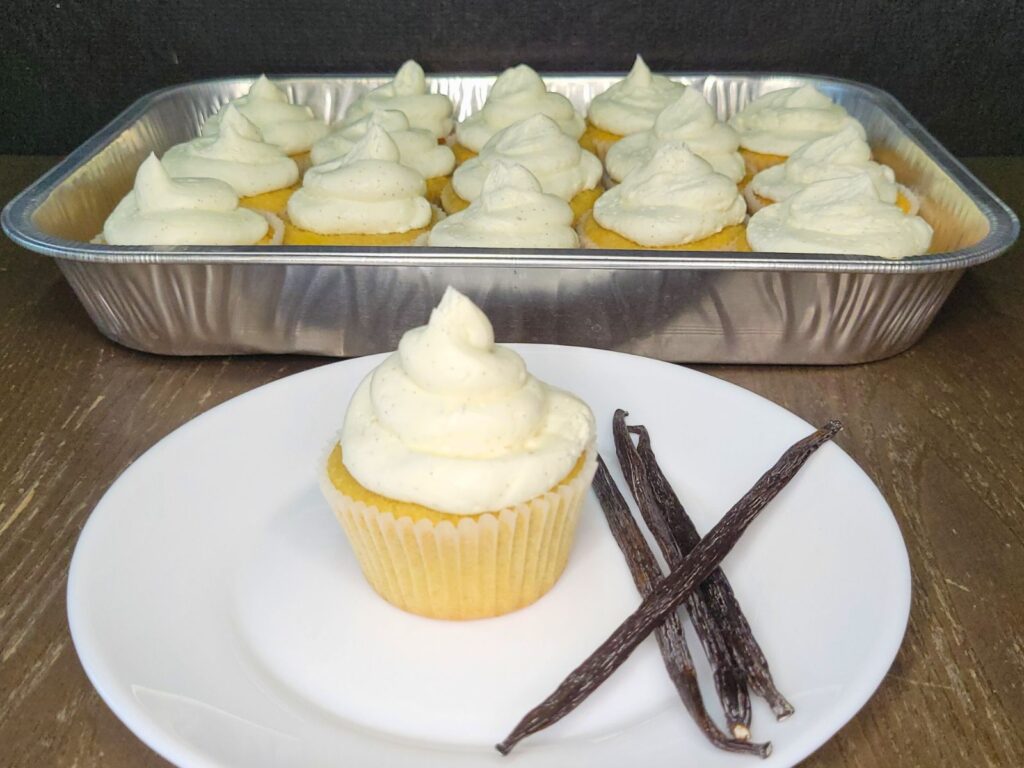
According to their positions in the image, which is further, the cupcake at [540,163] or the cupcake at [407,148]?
the cupcake at [407,148]

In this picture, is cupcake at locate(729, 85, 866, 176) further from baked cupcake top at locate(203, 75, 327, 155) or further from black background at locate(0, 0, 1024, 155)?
baked cupcake top at locate(203, 75, 327, 155)

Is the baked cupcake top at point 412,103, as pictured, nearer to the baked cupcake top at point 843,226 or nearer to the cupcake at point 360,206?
the cupcake at point 360,206

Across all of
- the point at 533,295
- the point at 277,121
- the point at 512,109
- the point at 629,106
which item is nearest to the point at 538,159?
the point at 512,109

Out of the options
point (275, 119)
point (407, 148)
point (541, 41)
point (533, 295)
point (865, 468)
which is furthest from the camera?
point (541, 41)

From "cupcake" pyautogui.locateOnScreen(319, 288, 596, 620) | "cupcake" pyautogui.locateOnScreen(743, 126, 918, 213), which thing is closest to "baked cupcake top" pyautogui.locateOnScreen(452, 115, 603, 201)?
"cupcake" pyautogui.locateOnScreen(743, 126, 918, 213)

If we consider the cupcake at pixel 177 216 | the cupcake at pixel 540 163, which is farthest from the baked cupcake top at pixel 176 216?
the cupcake at pixel 540 163

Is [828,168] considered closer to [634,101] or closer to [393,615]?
[634,101]
